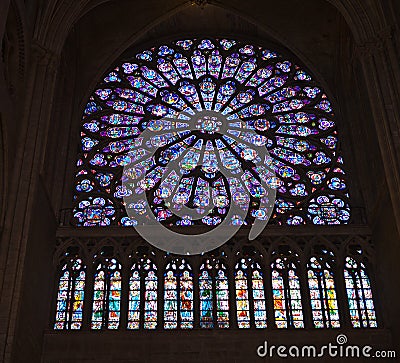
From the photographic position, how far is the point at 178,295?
1031 centimetres

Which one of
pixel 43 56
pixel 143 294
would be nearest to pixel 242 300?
pixel 143 294

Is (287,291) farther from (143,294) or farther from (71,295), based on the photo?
(71,295)

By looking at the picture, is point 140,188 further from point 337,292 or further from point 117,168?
point 337,292

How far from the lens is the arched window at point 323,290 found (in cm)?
1011

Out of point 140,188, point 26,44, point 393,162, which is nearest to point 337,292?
point 393,162

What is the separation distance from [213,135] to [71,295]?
431cm

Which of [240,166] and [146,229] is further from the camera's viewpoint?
[240,166]

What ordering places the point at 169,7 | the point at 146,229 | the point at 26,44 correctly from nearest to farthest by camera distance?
the point at 26,44 → the point at 146,229 → the point at 169,7

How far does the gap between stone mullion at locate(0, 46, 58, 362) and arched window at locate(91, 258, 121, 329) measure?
2.15 m

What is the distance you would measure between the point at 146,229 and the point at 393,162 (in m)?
4.14

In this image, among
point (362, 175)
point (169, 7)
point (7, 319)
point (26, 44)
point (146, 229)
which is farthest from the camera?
point (169, 7)

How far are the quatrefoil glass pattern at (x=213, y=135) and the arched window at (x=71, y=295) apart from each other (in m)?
0.97

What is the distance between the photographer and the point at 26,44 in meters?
9.84

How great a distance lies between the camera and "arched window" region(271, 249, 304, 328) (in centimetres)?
1011
